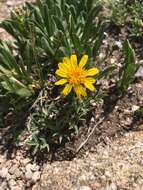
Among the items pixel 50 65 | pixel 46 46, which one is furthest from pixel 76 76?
pixel 50 65

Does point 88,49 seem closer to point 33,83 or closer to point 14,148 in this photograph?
point 33,83

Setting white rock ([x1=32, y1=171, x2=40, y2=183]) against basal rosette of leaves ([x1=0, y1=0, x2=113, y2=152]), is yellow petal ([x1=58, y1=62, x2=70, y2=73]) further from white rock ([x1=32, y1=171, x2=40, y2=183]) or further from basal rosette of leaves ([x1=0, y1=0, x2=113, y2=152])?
white rock ([x1=32, y1=171, x2=40, y2=183])

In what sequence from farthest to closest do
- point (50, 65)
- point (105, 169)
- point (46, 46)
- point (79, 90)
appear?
point (50, 65) → point (46, 46) → point (105, 169) → point (79, 90)

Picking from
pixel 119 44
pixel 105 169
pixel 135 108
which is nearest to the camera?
pixel 105 169

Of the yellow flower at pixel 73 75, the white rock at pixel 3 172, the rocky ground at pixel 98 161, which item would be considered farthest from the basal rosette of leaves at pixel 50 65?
the white rock at pixel 3 172

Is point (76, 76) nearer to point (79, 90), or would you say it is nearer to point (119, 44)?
point (79, 90)

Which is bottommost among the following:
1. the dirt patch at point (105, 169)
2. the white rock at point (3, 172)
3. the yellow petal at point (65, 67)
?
the dirt patch at point (105, 169)

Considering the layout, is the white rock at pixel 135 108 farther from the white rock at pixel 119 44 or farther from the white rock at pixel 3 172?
the white rock at pixel 3 172

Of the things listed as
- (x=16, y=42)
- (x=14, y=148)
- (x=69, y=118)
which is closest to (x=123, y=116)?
(x=69, y=118)
